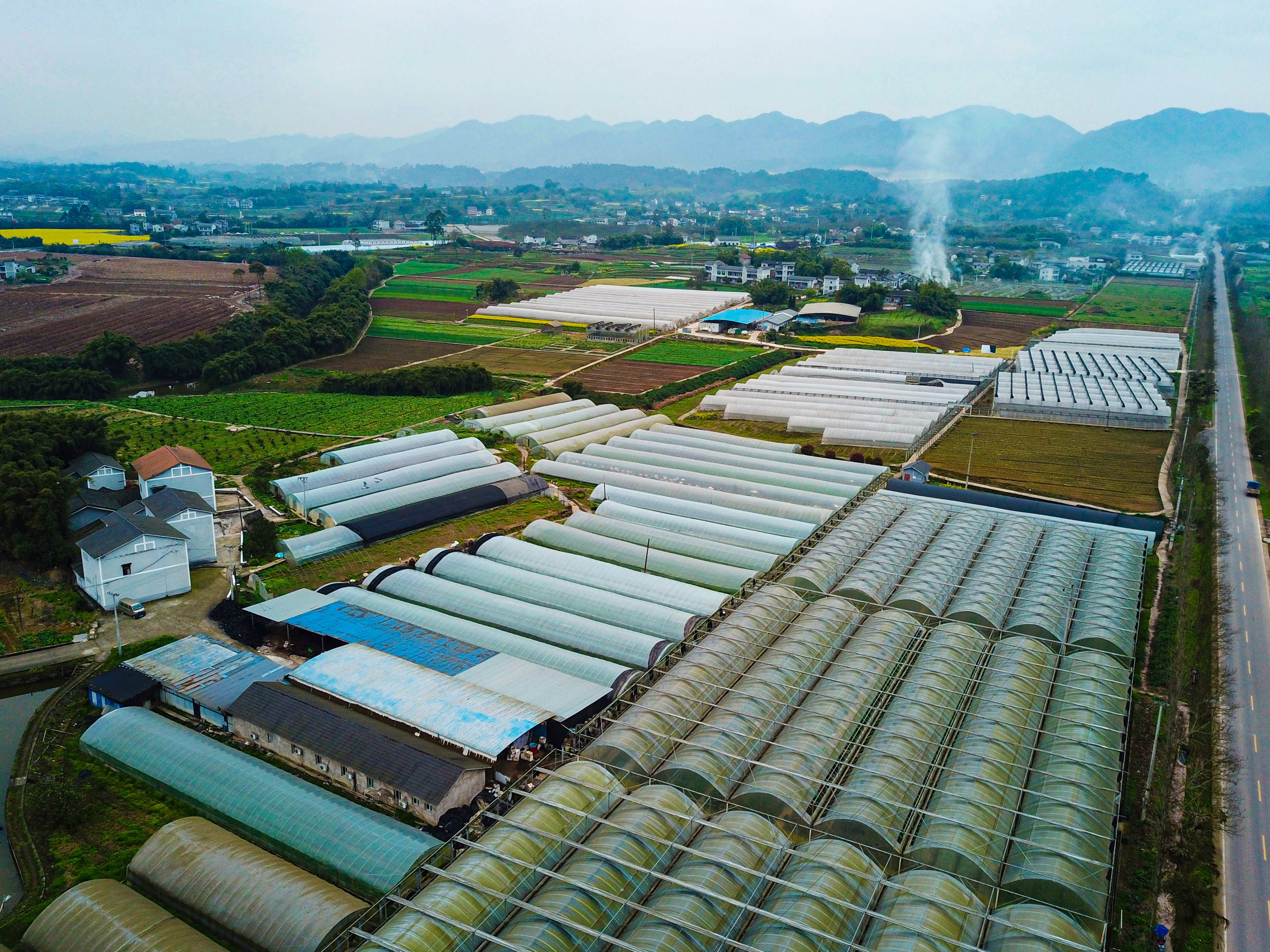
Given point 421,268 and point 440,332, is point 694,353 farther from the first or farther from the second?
point 421,268

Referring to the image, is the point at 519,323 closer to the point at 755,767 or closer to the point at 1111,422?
the point at 1111,422

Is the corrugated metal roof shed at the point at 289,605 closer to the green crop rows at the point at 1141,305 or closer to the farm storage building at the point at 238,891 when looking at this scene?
the farm storage building at the point at 238,891

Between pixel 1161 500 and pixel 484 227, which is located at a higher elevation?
pixel 484 227

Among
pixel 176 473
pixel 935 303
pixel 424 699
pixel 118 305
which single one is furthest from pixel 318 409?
pixel 935 303

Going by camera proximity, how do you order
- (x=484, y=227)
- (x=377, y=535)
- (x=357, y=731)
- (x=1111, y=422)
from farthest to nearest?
(x=484, y=227)
(x=1111, y=422)
(x=377, y=535)
(x=357, y=731)

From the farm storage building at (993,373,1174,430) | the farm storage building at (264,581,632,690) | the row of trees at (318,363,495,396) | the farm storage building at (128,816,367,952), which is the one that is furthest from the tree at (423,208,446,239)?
the farm storage building at (128,816,367,952)

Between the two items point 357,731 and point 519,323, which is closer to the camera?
point 357,731

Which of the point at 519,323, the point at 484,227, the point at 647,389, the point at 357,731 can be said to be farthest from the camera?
the point at 484,227

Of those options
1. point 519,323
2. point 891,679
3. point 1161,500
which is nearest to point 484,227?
point 519,323
